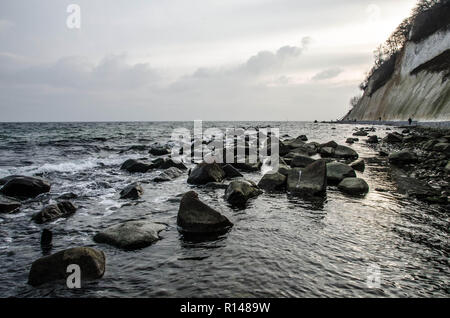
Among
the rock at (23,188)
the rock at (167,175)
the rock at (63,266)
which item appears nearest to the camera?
the rock at (63,266)

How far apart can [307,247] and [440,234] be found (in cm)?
343

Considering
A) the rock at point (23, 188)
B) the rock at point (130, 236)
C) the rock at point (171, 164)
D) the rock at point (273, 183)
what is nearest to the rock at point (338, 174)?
the rock at point (273, 183)

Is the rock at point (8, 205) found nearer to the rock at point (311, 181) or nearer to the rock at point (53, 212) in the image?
the rock at point (53, 212)

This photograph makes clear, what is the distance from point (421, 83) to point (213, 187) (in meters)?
55.1

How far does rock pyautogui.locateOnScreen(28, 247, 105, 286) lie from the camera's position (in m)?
4.83

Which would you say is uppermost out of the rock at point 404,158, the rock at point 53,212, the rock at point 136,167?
the rock at point 404,158

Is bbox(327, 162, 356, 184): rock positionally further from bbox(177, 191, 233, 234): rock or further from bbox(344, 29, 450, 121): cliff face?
bbox(344, 29, 450, 121): cliff face

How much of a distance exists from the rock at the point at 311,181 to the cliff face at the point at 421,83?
4073cm

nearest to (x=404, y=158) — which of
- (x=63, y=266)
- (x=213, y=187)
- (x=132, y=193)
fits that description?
(x=213, y=187)

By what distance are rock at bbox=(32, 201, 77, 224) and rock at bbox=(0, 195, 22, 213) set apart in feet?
4.77

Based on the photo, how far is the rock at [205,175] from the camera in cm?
1319

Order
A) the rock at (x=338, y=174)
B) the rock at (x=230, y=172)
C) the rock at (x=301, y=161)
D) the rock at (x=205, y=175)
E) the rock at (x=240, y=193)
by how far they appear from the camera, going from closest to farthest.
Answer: the rock at (x=240, y=193), the rock at (x=338, y=174), the rock at (x=205, y=175), the rock at (x=230, y=172), the rock at (x=301, y=161)

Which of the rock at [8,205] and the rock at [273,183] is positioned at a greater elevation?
the rock at [273,183]
